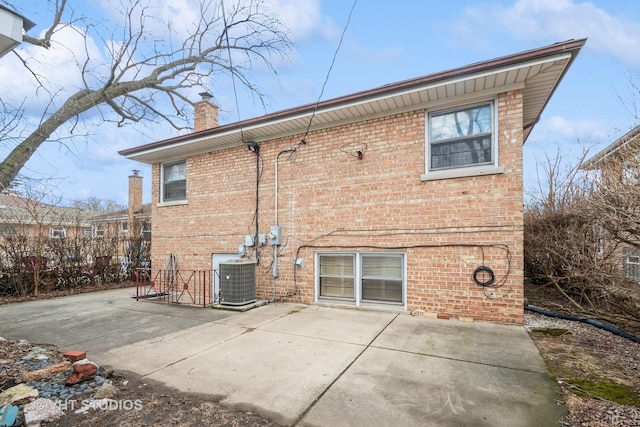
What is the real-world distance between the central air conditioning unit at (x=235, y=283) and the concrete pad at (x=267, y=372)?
7.71ft

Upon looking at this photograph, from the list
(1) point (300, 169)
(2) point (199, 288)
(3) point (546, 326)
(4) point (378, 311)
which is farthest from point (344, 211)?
(2) point (199, 288)

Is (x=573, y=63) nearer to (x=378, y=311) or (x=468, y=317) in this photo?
(x=468, y=317)

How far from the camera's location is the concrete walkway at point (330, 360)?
9.27ft

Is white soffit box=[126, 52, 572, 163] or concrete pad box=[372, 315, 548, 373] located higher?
white soffit box=[126, 52, 572, 163]

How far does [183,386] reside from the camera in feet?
10.9

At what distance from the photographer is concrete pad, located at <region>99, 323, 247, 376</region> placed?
394cm

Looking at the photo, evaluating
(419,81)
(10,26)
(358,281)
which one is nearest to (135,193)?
(10,26)

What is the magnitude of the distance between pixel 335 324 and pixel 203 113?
737 centimetres

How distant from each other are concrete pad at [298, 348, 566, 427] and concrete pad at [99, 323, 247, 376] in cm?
220

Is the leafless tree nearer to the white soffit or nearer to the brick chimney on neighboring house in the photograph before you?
the white soffit

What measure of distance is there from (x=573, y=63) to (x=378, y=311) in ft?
17.7

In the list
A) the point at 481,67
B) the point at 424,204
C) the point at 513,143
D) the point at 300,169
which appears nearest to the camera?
the point at 481,67

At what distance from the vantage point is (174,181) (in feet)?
32.1

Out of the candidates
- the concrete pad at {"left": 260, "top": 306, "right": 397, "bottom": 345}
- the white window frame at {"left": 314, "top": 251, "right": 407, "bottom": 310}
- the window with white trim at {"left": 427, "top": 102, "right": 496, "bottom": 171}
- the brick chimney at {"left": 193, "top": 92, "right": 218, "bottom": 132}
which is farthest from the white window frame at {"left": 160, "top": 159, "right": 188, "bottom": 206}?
the window with white trim at {"left": 427, "top": 102, "right": 496, "bottom": 171}
